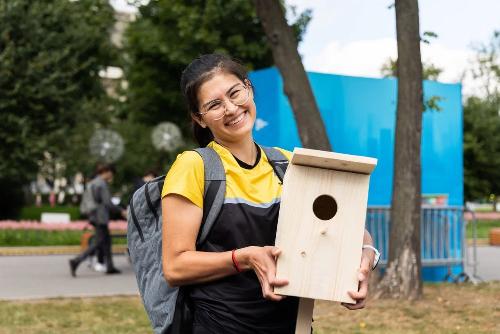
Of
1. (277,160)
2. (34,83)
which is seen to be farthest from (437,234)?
(34,83)

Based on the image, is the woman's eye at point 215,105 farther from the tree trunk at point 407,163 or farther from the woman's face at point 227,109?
the tree trunk at point 407,163

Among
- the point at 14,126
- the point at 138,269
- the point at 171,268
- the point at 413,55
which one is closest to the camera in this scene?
the point at 171,268

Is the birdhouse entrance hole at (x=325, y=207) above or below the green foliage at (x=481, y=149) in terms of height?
below

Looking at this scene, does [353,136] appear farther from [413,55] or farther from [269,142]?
[413,55]

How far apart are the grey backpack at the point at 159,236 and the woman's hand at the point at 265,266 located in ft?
0.67

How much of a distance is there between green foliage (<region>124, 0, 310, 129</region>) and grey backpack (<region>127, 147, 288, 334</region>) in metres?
24.7

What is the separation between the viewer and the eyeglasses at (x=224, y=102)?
245 cm

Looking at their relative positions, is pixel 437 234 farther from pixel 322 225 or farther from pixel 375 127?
pixel 322 225

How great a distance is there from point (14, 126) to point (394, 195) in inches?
703

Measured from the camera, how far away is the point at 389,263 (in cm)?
925

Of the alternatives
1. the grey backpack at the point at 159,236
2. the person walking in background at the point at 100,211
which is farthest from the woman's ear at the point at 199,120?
the person walking in background at the point at 100,211

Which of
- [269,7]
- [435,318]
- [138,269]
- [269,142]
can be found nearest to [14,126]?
[269,142]

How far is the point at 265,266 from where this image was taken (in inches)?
86.5

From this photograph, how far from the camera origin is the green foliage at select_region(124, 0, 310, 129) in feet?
95.7
